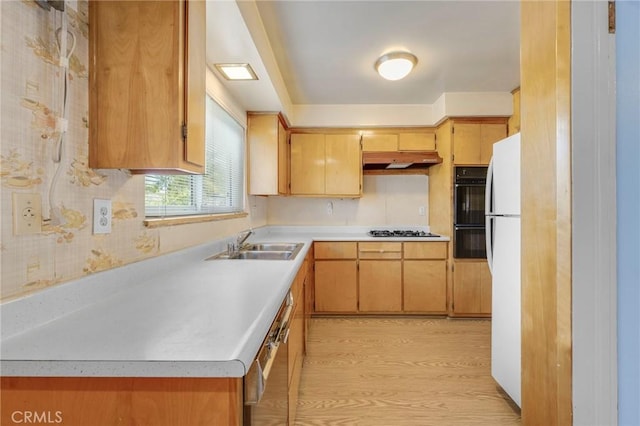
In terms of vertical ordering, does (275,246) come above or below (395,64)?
below

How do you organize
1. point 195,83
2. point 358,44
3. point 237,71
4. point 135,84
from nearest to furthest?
point 135,84 → point 195,83 → point 237,71 → point 358,44

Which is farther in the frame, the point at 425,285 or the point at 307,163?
the point at 307,163

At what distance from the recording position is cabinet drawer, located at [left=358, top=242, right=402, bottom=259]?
3.43 meters

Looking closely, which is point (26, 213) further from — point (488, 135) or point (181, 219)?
point (488, 135)

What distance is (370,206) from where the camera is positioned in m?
4.04

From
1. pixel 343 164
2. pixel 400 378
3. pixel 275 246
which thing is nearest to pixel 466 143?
pixel 343 164

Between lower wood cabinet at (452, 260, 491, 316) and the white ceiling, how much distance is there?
189 cm

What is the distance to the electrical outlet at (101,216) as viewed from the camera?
44.1 inches

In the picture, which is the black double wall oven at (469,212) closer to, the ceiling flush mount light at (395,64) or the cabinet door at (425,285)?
the cabinet door at (425,285)

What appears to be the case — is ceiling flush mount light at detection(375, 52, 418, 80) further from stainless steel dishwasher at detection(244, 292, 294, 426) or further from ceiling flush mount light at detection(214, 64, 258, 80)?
stainless steel dishwasher at detection(244, 292, 294, 426)

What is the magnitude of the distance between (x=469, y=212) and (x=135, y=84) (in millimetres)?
3216

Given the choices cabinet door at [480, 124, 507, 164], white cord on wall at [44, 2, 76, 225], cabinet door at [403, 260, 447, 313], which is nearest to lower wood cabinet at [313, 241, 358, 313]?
cabinet door at [403, 260, 447, 313]

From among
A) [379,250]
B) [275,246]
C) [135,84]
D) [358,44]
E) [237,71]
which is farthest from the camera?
[379,250]

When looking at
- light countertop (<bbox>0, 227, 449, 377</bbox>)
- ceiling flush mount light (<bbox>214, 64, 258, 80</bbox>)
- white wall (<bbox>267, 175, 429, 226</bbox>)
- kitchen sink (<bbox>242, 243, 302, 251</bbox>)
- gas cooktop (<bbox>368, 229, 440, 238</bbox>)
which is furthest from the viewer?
white wall (<bbox>267, 175, 429, 226</bbox>)
